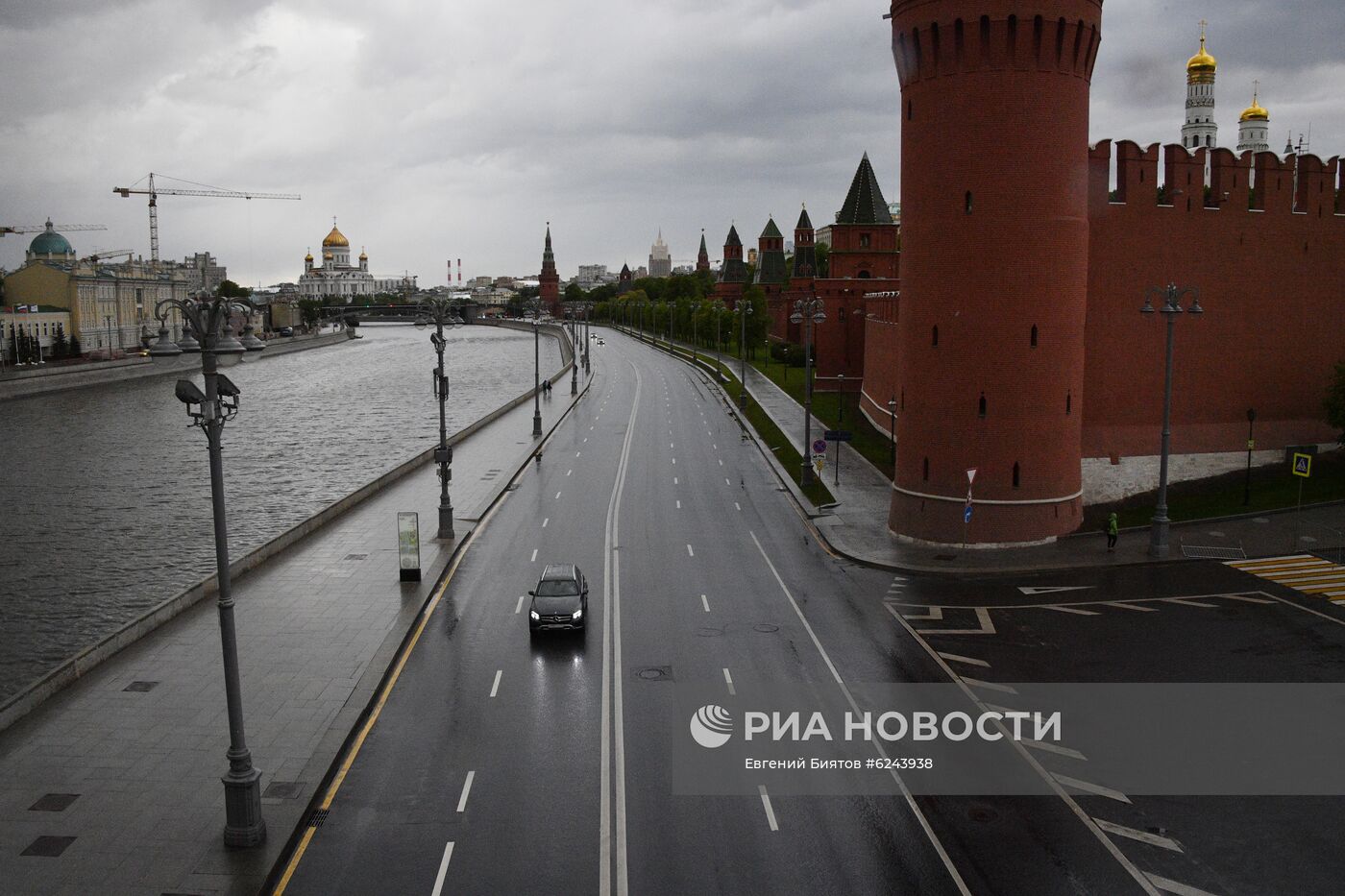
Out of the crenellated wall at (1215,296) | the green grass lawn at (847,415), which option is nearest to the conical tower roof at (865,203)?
the green grass lawn at (847,415)

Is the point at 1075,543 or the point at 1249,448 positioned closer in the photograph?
the point at 1075,543

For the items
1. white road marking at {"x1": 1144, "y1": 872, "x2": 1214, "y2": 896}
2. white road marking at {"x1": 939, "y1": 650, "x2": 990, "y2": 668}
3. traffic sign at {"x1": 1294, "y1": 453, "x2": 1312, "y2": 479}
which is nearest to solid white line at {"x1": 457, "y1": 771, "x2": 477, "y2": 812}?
white road marking at {"x1": 1144, "y1": 872, "x2": 1214, "y2": 896}

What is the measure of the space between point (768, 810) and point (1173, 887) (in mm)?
4938

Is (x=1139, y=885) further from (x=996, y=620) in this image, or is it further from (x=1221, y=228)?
(x=1221, y=228)

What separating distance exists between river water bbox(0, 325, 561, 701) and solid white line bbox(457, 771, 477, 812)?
9351 mm

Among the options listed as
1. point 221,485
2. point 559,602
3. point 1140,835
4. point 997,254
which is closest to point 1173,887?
point 1140,835

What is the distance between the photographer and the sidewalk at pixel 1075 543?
2783 cm

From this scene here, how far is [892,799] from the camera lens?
14148 millimetres

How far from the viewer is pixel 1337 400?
36.5 m

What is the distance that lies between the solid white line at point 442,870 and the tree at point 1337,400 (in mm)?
35537

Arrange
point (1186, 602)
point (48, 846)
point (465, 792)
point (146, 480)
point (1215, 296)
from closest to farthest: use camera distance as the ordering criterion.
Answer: point (48, 846) < point (465, 792) < point (1186, 602) < point (1215, 296) < point (146, 480)

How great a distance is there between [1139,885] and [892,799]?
3220 millimetres

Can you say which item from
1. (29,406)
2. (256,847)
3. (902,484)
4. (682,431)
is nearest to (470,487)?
(902,484)

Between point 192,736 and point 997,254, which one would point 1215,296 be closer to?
point 997,254
